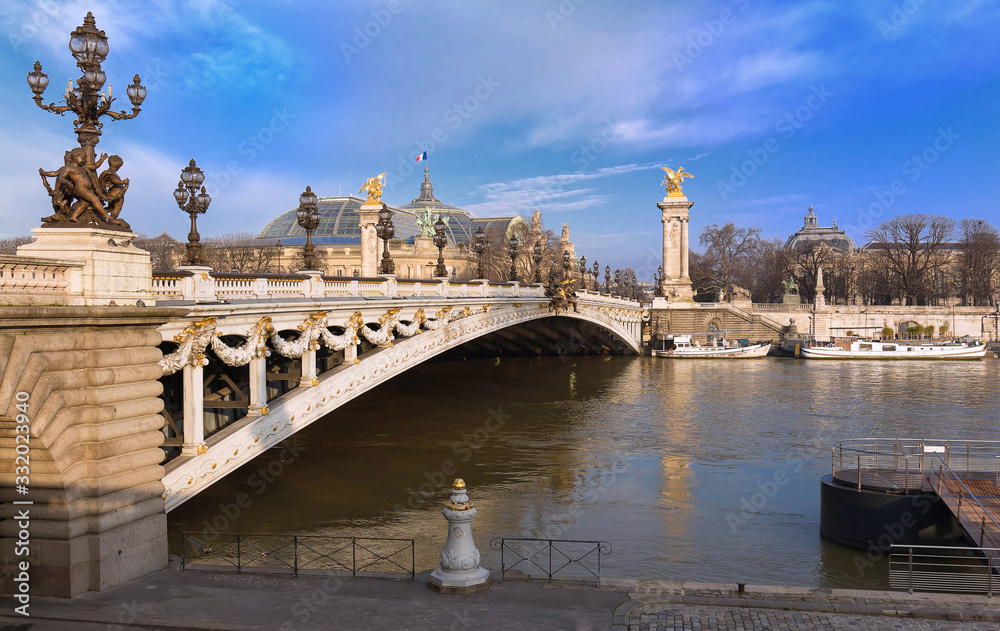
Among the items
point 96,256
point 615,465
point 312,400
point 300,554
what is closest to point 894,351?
point 615,465

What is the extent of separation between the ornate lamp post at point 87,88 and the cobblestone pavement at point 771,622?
9.27m

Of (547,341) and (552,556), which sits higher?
(547,341)

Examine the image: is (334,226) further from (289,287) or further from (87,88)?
(87,88)

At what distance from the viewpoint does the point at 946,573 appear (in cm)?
1294

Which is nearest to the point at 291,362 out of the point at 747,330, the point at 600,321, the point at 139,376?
the point at 139,376

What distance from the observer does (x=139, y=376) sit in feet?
38.8

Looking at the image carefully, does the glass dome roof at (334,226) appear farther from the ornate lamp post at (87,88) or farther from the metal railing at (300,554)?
the ornate lamp post at (87,88)

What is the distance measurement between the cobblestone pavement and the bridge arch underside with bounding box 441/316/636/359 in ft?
A: 115

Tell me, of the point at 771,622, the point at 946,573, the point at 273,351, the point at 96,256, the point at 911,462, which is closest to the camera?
the point at 771,622

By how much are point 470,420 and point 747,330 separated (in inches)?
1946

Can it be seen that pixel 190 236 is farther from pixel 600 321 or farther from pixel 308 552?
pixel 600 321

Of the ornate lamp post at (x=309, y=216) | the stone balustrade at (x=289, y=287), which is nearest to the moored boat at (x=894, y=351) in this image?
the stone balustrade at (x=289, y=287)

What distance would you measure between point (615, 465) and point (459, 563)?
14.6 metres

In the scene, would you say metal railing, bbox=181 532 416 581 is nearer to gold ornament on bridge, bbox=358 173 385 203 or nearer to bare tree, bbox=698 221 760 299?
gold ornament on bridge, bbox=358 173 385 203
